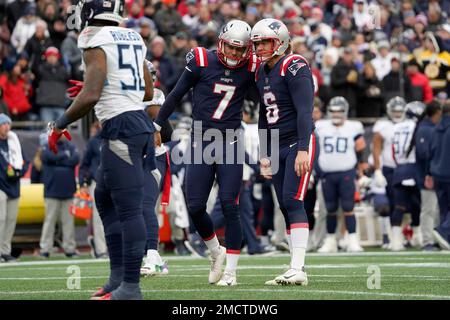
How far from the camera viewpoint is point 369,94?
792 inches

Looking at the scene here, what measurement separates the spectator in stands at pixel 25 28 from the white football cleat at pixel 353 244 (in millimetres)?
6805

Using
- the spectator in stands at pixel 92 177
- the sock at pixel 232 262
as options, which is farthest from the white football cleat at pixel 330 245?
the sock at pixel 232 262

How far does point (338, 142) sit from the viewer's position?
1561cm

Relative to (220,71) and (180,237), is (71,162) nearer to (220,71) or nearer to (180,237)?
(180,237)

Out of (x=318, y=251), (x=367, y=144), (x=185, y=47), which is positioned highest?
(x=185, y=47)

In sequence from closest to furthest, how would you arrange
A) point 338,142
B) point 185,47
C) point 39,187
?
point 338,142, point 39,187, point 185,47

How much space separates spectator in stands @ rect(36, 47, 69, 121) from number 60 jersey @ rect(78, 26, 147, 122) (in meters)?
11.3

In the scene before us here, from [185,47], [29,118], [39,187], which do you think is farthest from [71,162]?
[185,47]

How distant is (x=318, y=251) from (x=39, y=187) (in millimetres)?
4106

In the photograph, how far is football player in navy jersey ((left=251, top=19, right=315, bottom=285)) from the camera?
8523 millimetres

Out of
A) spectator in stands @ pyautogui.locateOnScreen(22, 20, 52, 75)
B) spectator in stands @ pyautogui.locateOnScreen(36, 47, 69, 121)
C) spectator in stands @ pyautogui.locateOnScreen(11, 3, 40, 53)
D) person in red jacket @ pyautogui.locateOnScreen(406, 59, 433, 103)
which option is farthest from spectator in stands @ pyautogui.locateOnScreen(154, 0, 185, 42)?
person in red jacket @ pyautogui.locateOnScreen(406, 59, 433, 103)

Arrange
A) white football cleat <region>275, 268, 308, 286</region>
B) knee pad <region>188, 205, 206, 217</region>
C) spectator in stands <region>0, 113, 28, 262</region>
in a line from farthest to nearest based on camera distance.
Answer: spectator in stands <region>0, 113, 28, 262</region>, knee pad <region>188, 205, 206, 217</region>, white football cleat <region>275, 268, 308, 286</region>

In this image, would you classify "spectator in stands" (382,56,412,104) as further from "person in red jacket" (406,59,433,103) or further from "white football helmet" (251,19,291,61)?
"white football helmet" (251,19,291,61)

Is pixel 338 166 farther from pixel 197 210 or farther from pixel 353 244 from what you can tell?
pixel 197 210
